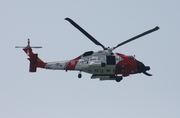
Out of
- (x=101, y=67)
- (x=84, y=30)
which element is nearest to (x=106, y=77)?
(x=101, y=67)

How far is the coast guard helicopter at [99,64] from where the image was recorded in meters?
61.1

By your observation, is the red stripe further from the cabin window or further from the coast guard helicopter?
the cabin window

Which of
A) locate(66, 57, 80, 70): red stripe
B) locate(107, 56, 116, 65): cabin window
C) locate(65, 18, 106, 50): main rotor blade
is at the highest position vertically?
locate(65, 18, 106, 50): main rotor blade

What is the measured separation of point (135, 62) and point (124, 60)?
61.9 inches

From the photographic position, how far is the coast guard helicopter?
6107 centimetres

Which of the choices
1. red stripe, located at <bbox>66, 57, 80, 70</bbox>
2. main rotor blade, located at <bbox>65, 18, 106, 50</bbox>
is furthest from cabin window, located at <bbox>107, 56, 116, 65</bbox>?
red stripe, located at <bbox>66, 57, 80, 70</bbox>

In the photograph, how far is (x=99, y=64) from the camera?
199ft

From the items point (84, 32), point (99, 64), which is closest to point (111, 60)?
point (99, 64)

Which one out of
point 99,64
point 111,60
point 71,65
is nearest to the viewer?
point 99,64

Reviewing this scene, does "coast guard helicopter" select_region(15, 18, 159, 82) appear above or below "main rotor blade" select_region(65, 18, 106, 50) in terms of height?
below

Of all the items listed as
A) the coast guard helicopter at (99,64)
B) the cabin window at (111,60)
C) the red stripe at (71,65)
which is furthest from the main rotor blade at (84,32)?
the red stripe at (71,65)

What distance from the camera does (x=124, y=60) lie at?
62.8 metres

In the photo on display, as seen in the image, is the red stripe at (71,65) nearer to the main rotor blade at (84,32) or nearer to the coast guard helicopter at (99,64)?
the coast guard helicopter at (99,64)

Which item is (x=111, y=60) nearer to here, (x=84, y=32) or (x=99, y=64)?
(x=99, y=64)
